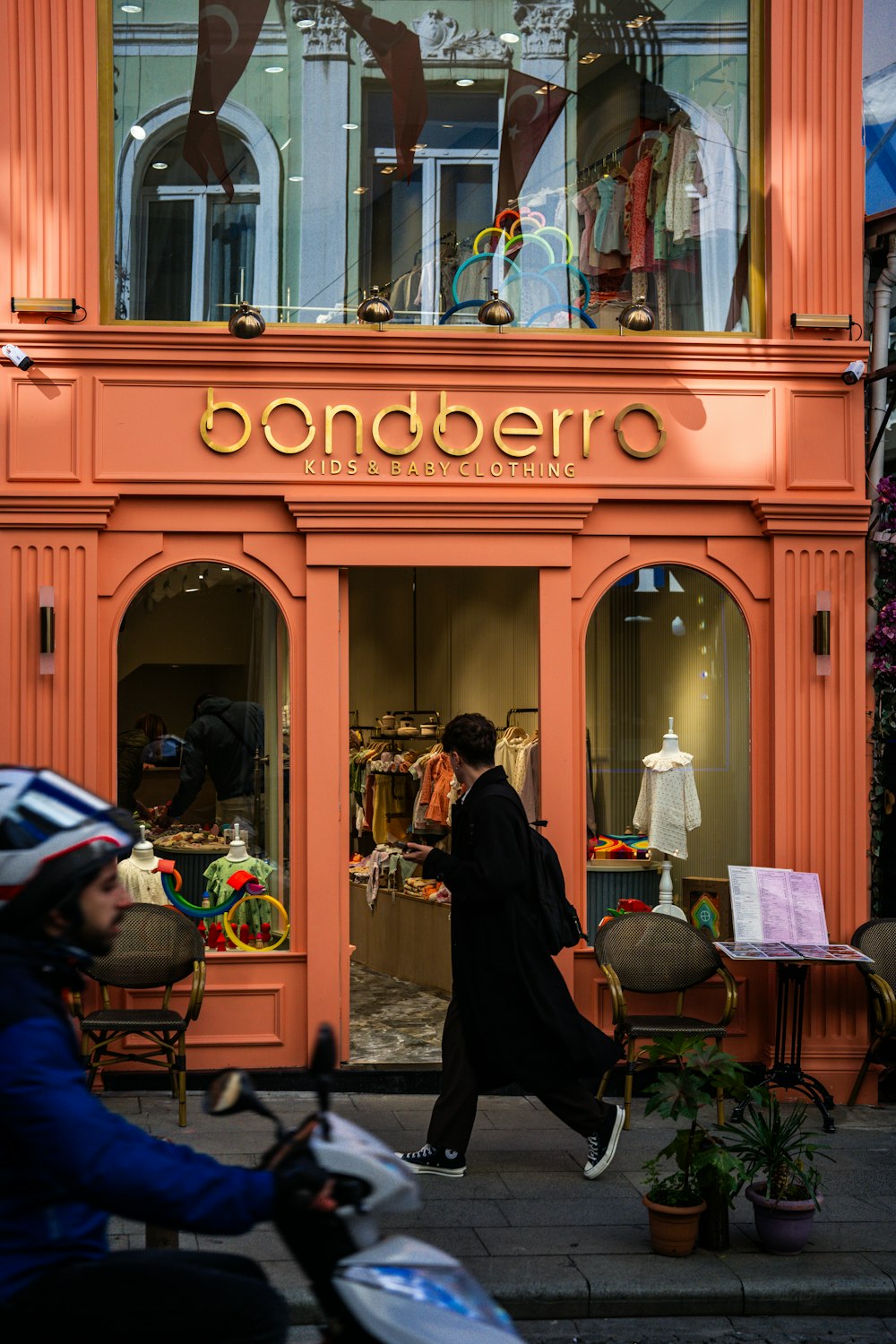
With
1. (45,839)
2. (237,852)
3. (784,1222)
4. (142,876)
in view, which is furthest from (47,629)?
(45,839)

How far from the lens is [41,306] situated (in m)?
8.52

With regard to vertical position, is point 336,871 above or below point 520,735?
below

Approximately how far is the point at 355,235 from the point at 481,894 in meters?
4.38

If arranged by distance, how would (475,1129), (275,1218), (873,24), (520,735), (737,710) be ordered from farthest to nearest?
1. (873,24)
2. (520,735)
3. (737,710)
4. (475,1129)
5. (275,1218)

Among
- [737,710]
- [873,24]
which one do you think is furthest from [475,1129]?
[873,24]

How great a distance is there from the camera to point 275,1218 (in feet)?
9.50

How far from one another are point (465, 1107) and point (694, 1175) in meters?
1.39

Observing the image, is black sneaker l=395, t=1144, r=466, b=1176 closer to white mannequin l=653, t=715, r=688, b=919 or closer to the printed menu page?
the printed menu page

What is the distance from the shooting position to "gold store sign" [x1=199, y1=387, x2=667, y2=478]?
8.74m

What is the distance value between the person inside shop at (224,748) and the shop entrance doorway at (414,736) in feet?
4.13

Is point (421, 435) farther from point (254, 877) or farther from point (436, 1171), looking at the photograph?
point (436, 1171)

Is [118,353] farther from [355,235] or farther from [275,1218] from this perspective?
[275,1218]

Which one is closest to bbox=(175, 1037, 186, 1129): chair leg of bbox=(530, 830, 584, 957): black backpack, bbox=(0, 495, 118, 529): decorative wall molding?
bbox=(530, 830, 584, 957): black backpack

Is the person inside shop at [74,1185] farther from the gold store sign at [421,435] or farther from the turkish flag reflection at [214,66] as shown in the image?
the turkish flag reflection at [214,66]
